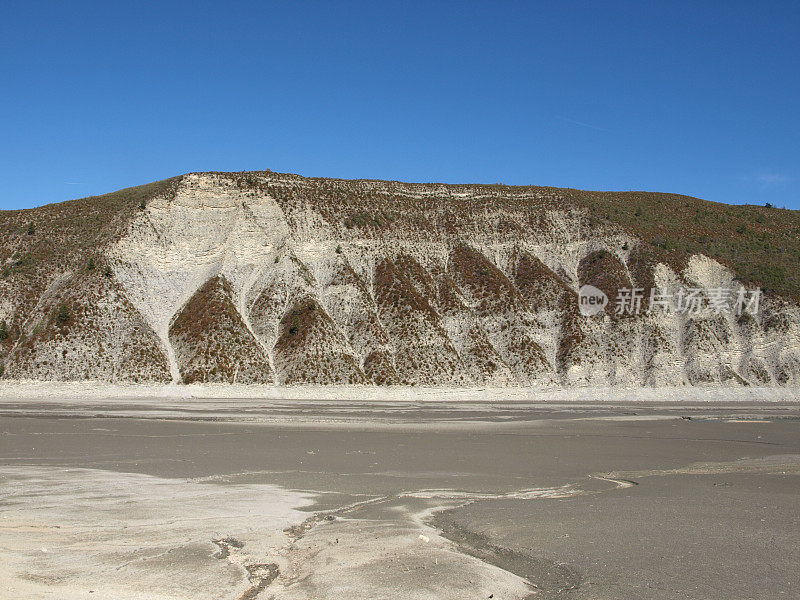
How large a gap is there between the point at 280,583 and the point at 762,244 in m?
82.2

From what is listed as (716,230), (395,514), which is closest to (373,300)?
(716,230)

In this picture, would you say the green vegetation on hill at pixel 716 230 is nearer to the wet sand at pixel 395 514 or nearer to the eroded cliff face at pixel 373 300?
the eroded cliff face at pixel 373 300

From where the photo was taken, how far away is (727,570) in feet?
26.4

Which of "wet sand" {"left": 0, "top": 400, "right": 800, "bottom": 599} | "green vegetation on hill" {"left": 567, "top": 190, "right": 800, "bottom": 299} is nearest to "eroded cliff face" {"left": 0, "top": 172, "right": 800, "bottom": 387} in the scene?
A: "green vegetation on hill" {"left": 567, "top": 190, "right": 800, "bottom": 299}

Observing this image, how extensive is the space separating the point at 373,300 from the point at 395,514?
48733mm

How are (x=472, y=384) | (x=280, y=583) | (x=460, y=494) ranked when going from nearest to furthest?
(x=280, y=583)
(x=460, y=494)
(x=472, y=384)

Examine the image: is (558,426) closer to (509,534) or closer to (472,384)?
(509,534)

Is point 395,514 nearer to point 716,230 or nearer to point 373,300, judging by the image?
point 373,300

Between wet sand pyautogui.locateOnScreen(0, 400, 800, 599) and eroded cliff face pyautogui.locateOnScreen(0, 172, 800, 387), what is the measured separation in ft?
84.6

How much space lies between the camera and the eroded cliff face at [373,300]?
167 ft

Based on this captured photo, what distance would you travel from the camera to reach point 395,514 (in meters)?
11.7

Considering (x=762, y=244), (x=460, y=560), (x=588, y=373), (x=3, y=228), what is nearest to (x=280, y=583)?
Answer: (x=460, y=560)

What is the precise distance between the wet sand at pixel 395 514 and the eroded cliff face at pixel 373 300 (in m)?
25.8

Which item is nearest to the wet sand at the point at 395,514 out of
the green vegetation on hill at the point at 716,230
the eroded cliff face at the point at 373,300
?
the eroded cliff face at the point at 373,300
